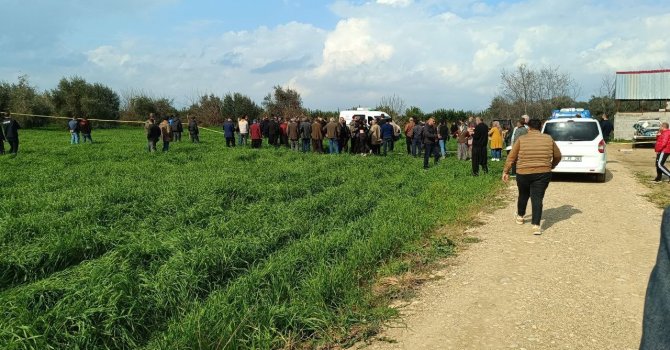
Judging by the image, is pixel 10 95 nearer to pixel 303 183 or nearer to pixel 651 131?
pixel 303 183

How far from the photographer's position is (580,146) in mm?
12125

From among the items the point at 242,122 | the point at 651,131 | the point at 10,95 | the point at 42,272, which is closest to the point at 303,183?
the point at 42,272

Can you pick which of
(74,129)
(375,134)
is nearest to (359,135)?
(375,134)

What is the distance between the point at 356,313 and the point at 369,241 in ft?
6.44

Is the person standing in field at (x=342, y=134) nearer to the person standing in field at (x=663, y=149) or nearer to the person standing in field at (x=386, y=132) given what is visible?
the person standing in field at (x=386, y=132)

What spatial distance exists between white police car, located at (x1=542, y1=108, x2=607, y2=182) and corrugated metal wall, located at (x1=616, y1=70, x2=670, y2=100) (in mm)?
30439

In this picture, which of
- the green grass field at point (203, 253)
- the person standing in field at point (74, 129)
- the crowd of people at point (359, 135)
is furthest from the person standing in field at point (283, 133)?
the green grass field at point (203, 253)

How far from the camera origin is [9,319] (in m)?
3.71

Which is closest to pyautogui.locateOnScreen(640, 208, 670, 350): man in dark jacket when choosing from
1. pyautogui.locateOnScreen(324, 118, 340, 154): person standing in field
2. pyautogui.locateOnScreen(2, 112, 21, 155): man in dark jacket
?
pyautogui.locateOnScreen(324, 118, 340, 154): person standing in field

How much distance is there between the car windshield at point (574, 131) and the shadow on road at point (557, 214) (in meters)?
3.86

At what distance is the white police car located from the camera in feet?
39.3

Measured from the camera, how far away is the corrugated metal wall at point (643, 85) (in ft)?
122

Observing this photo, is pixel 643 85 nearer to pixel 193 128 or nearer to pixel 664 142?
pixel 664 142

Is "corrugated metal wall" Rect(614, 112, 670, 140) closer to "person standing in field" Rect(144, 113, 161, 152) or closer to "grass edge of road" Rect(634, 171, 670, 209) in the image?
"grass edge of road" Rect(634, 171, 670, 209)
